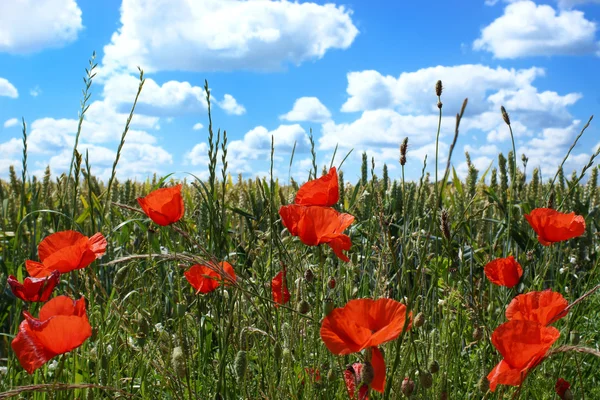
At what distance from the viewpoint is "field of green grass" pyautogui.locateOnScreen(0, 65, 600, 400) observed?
1.34 metres

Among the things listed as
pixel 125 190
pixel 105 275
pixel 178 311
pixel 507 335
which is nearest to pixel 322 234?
pixel 178 311

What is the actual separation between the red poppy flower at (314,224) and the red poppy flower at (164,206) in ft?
0.89

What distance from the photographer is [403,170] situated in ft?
→ 4.25

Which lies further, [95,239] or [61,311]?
[95,239]

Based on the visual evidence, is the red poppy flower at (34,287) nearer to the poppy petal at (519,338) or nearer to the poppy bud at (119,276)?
the poppy bud at (119,276)

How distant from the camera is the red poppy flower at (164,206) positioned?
4.77 ft

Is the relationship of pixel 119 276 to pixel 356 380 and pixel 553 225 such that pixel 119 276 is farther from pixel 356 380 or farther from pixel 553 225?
pixel 553 225

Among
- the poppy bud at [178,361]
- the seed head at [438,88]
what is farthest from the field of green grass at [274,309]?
the seed head at [438,88]

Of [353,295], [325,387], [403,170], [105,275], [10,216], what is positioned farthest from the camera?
[10,216]

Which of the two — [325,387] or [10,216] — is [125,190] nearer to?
[10,216]

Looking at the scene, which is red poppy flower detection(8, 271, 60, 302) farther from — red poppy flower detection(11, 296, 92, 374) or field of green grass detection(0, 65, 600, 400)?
red poppy flower detection(11, 296, 92, 374)

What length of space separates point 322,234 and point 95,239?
1.93 feet

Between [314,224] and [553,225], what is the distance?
34.6 inches

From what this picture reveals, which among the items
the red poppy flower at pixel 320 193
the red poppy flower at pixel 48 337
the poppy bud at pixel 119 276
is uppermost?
the red poppy flower at pixel 320 193
